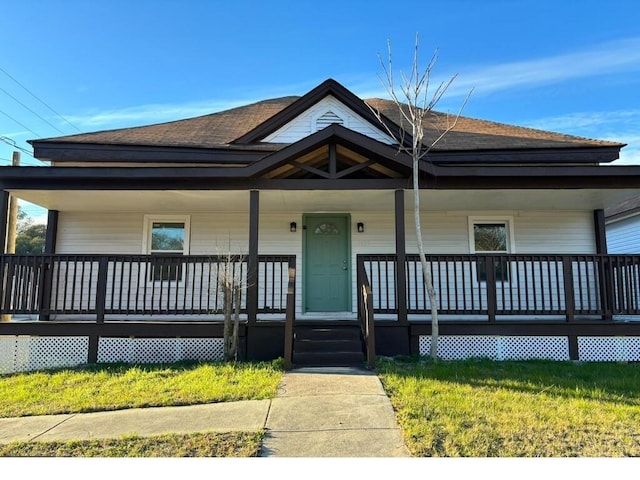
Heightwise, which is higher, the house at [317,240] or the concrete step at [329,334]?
the house at [317,240]

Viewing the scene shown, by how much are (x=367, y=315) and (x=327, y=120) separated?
5162 mm

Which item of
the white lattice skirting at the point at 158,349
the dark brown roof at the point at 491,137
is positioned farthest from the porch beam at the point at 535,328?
the dark brown roof at the point at 491,137

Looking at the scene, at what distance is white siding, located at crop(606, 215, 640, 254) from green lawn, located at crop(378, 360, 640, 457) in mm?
8668

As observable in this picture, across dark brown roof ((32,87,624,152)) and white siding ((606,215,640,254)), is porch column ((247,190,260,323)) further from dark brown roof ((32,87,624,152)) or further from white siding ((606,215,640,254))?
white siding ((606,215,640,254))

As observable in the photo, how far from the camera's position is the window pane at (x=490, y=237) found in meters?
9.33

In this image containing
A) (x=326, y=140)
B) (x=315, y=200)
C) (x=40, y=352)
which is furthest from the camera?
(x=315, y=200)

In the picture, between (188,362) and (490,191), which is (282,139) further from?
(188,362)

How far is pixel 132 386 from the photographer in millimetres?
5281

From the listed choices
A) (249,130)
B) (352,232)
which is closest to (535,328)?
(352,232)

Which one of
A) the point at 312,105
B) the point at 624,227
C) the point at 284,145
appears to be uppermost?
the point at 312,105

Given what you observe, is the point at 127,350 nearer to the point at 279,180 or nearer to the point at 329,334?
the point at 329,334

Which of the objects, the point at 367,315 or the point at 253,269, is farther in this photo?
the point at 253,269

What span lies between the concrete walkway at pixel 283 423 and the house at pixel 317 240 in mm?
1513

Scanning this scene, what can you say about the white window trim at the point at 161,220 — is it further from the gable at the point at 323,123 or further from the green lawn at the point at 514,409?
the green lawn at the point at 514,409
